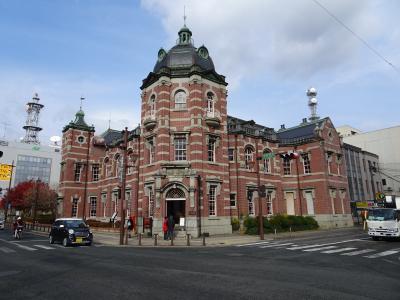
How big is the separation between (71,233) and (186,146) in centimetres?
1249

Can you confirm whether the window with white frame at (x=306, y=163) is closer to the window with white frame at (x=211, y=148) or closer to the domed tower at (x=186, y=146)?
the domed tower at (x=186, y=146)

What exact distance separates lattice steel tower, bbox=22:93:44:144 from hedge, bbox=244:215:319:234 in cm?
10512

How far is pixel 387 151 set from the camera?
178 feet

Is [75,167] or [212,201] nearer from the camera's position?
[212,201]

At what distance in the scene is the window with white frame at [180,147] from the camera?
89.8 ft

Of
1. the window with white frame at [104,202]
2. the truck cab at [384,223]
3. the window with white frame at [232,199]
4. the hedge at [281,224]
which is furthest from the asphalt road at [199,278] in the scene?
the window with white frame at [104,202]

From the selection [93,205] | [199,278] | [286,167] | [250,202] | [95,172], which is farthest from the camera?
[95,172]

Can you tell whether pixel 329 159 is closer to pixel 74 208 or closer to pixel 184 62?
pixel 184 62

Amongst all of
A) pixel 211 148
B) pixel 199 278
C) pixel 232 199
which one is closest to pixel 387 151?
pixel 232 199

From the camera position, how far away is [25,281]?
334 inches

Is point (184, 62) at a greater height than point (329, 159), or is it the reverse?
point (184, 62)

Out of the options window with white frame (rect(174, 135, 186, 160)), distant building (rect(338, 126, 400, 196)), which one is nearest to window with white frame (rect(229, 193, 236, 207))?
window with white frame (rect(174, 135, 186, 160))

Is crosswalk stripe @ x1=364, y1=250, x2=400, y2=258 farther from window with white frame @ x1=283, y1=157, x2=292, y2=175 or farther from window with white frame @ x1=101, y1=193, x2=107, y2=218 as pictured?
window with white frame @ x1=101, y1=193, x2=107, y2=218

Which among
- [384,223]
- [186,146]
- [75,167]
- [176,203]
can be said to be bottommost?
[384,223]
